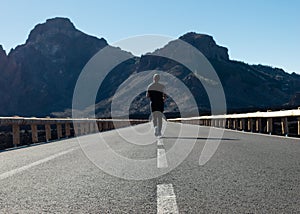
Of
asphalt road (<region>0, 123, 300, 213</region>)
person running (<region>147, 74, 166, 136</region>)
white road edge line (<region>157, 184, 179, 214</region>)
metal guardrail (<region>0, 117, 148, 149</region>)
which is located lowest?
asphalt road (<region>0, 123, 300, 213</region>)

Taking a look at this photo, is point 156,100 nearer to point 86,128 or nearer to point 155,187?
point 86,128

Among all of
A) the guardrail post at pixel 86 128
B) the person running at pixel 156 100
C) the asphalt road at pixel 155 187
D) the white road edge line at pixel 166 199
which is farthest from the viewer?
the guardrail post at pixel 86 128

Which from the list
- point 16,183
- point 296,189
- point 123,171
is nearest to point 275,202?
point 296,189

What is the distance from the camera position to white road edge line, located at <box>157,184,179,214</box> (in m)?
2.91

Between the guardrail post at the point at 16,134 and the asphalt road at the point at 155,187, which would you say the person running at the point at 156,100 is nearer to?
the guardrail post at the point at 16,134

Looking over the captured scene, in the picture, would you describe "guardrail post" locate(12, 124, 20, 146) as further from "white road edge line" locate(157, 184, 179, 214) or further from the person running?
"white road edge line" locate(157, 184, 179, 214)

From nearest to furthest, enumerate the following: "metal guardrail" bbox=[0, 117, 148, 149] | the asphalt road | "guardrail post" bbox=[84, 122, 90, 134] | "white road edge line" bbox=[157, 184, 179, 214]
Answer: "white road edge line" bbox=[157, 184, 179, 214] < the asphalt road < "metal guardrail" bbox=[0, 117, 148, 149] < "guardrail post" bbox=[84, 122, 90, 134]

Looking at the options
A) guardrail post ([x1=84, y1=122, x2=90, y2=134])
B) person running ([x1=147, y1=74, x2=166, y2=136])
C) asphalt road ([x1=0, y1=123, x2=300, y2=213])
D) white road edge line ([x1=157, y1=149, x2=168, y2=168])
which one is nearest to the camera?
asphalt road ([x1=0, y1=123, x2=300, y2=213])

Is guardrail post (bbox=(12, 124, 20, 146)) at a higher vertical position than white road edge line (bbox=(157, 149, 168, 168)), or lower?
higher

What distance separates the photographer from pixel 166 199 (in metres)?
3.28

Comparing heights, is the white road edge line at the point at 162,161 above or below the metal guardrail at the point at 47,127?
below

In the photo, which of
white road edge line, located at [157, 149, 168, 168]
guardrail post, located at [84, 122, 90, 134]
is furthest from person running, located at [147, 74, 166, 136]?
guardrail post, located at [84, 122, 90, 134]

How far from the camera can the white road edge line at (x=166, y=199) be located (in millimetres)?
2905

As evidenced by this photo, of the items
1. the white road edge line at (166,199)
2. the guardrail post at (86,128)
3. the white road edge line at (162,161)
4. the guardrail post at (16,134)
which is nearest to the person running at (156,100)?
the guardrail post at (16,134)
